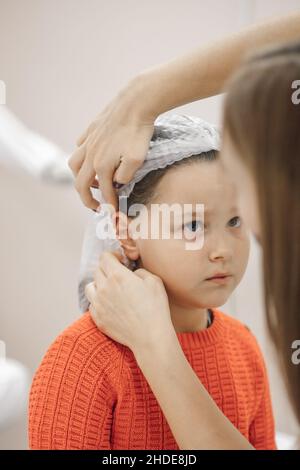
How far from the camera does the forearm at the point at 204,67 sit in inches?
37.0

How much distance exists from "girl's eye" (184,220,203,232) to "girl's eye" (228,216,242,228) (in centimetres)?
6

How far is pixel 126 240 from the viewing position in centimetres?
116

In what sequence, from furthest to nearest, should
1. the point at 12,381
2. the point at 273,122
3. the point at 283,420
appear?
the point at 283,420 < the point at 12,381 < the point at 273,122

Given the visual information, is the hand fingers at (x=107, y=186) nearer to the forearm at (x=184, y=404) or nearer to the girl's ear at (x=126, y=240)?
the girl's ear at (x=126, y=240)

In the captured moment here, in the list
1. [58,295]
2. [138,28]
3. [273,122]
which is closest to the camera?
[273,122]

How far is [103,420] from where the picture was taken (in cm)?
105

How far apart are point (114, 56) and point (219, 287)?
57.1 inches

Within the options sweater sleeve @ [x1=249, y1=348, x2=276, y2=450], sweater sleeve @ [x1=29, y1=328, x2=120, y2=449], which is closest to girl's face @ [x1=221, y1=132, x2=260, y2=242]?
sweater sleeve @ [x1=29, y1=328, x2=120, y2=449]

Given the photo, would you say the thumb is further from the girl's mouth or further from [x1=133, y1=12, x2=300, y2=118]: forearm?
[x1=133, y1=12, x2=300, y2=118]: forearm

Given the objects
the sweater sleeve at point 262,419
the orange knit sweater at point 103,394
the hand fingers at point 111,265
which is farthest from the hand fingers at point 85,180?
the sweater sleeve at point 262,419

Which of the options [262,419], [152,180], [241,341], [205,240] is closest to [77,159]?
[152,180]

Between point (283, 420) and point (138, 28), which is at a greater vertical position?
point (138, 28)
